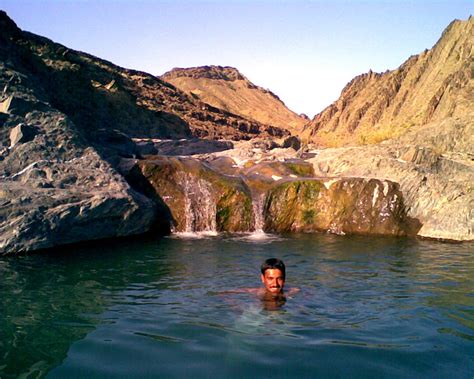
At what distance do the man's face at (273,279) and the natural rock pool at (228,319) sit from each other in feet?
0.82

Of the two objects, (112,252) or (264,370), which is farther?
(112,252)

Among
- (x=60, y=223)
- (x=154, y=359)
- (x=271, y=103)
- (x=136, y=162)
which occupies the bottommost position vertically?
(x=154, y=359)

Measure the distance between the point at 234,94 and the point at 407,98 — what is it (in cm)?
6105

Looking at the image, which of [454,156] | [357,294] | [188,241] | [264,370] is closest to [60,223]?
[188,241]

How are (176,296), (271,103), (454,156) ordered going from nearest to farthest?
(176,296)
(454,156)
(271,103)

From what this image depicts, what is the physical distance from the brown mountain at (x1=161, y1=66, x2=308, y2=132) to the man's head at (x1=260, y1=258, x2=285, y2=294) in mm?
73449

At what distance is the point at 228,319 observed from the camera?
5812 mm

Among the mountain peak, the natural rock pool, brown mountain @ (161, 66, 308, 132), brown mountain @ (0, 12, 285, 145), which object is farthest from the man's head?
the mountain peak

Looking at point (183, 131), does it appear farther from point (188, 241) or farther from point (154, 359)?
point (154, 359)

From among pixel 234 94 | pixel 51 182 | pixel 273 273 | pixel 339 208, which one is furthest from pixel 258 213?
pixel 234 94

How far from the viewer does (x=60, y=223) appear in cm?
1152

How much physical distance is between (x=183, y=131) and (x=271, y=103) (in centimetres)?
6097

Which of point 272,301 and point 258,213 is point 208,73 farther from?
point 272,301

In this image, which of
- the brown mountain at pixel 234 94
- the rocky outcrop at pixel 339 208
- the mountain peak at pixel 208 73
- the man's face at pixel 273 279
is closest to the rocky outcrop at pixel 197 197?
the rocky outcrop at pixel 339 208
